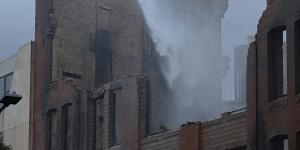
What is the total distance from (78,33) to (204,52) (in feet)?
26.6

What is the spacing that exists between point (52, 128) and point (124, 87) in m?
7.04

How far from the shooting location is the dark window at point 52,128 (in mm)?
51138

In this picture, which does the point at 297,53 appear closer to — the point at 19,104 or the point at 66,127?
the point at 66,127

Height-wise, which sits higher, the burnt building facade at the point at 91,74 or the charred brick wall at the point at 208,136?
the burnt building facade at the point at 91,74

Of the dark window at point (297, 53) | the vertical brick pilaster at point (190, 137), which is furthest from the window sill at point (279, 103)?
the vertical brick pilaster at point (190, 137)

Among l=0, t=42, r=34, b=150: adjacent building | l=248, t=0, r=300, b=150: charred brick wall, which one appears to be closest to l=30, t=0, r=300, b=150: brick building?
l=248, t=0, r=300, b=150: charred brick wall

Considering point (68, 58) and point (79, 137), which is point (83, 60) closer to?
point (68, 58)

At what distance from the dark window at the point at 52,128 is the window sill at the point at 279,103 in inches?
733

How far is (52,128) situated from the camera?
169 feet

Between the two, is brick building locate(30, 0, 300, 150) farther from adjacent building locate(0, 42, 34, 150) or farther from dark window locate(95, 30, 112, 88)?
adjacent building locate(0, 42, 34, 150)

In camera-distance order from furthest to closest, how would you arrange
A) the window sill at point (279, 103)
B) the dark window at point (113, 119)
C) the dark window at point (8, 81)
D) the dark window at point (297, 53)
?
1. the dark window at point (8, 81)
2. the dark window at point (113, 119)
3. the window sill at point (279, 103)
4. the dark window at point (297, 53)

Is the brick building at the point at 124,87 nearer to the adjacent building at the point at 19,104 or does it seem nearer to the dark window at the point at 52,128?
the dark window at the point at 52,128

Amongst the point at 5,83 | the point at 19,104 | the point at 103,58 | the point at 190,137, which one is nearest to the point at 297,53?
the point at 190,137

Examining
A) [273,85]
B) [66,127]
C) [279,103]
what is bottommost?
[279,103]
